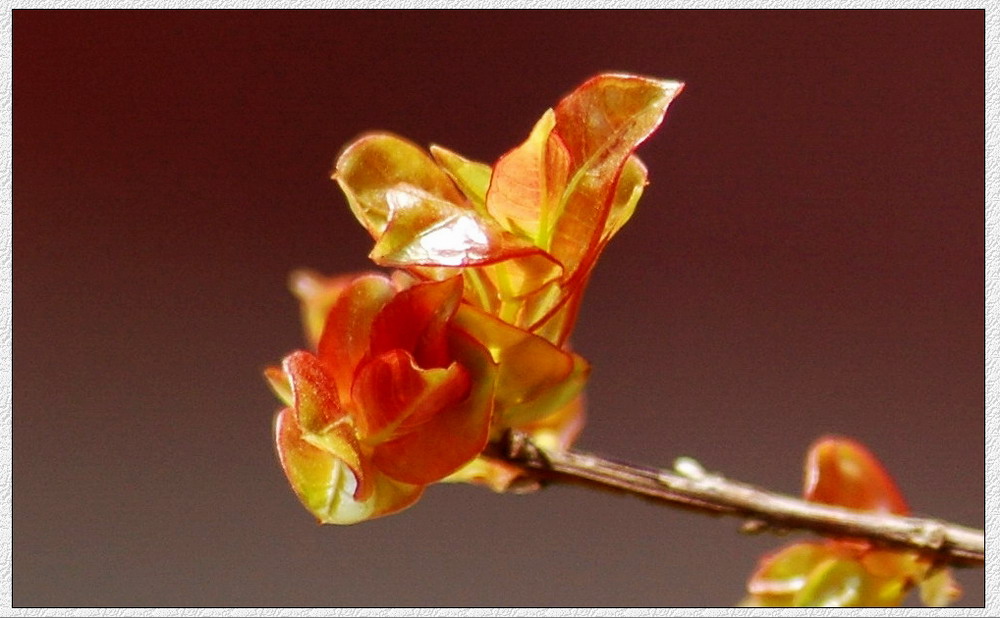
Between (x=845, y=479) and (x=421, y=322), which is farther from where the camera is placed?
(x=845, y=479)

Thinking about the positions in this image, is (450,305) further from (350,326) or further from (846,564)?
(846,564)

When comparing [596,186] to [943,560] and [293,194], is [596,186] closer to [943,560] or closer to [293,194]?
[943,560]

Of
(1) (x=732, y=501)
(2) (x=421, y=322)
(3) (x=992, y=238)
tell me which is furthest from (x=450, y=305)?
(3) (x=992, y=238)

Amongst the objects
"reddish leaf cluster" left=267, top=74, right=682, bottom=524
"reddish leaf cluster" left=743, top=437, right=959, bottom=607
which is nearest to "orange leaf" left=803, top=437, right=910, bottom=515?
"reddish leaf cluster" left=743, top=437, right=959, bottom=607

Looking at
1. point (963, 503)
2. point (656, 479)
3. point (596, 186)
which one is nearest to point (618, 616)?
point (656, 479)

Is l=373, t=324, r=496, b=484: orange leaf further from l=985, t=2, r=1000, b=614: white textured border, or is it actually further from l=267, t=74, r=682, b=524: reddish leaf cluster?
l=985, t=2, r=1000, b=614: white textured border

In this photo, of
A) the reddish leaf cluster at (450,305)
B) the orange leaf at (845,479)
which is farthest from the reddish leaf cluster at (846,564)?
the reddish leaf cluster at (450,305)

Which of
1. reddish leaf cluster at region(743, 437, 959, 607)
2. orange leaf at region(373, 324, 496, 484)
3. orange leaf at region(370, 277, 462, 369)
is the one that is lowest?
reddish leaf cluster at region(743, 437, 959, 607)

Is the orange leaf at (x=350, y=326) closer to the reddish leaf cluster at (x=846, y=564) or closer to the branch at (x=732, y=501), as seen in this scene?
the branch at (x=732, y=501)

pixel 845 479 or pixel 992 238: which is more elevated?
pixel 992 238
